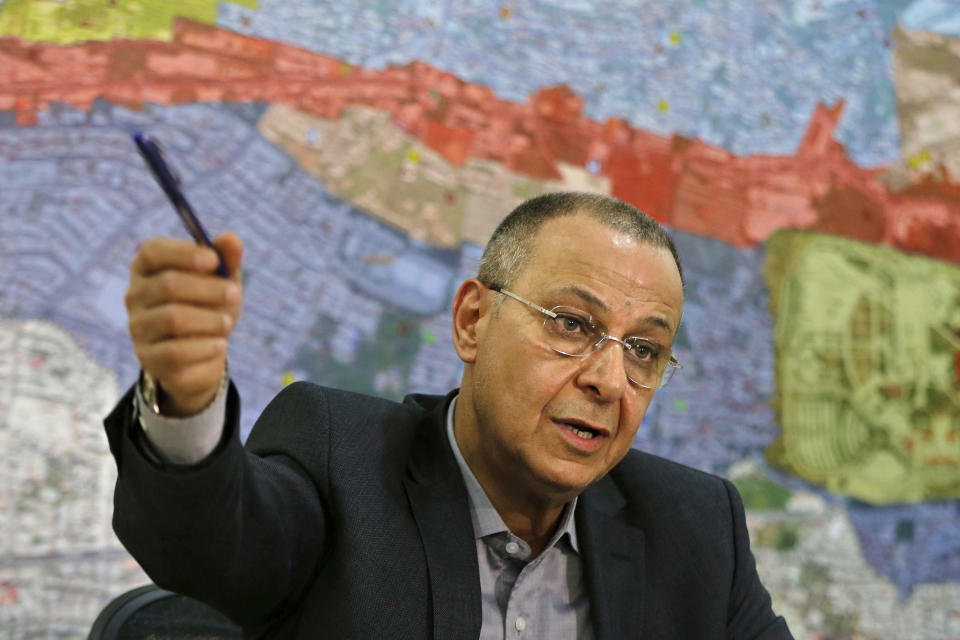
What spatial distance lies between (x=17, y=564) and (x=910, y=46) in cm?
346

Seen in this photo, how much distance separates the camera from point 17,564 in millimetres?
1917

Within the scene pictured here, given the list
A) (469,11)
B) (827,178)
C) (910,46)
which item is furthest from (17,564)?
(910,46)

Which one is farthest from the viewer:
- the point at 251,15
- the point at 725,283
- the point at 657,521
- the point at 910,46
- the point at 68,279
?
the point at 910,46

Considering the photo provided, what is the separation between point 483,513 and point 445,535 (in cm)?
10

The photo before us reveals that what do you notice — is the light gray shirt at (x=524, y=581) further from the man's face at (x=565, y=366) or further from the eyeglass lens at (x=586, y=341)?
the eyeglass lens at (x=586, y=341)

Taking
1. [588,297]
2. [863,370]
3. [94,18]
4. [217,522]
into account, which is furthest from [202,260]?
[863,370]

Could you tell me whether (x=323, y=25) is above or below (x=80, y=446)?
above

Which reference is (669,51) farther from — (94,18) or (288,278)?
(94,18)

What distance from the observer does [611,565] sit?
1.27 m

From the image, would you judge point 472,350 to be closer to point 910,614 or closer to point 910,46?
point 910,614

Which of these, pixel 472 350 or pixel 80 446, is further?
pixel 80 446

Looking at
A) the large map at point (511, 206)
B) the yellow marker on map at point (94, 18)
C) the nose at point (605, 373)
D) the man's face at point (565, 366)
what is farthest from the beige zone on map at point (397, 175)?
the nose at point (605, 373)

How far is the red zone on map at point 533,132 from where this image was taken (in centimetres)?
211

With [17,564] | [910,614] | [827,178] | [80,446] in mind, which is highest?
[827,178]
